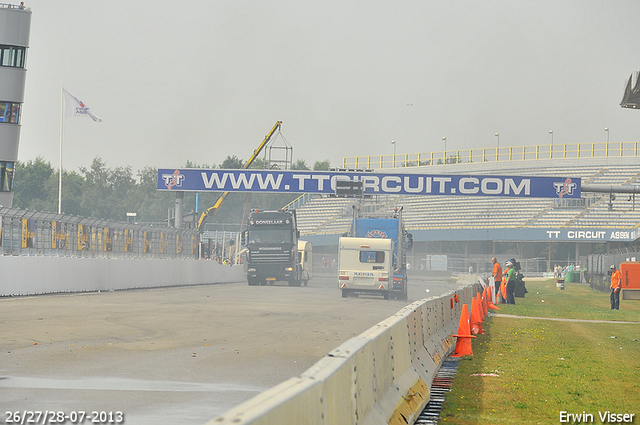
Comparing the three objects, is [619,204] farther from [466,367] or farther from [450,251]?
[466,367]

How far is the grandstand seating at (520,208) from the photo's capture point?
7819 centimetres

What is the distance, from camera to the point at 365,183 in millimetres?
51844

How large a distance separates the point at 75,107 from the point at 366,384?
4923cm

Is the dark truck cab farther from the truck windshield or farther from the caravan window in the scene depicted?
the caravan window

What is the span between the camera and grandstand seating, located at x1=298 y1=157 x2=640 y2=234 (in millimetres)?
78188

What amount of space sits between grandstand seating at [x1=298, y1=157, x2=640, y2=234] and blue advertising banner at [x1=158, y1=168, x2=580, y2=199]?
24276mm

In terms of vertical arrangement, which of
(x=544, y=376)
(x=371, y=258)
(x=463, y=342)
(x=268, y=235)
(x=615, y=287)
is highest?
(x=268, y=235)

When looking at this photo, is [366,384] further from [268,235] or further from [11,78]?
[268,235]

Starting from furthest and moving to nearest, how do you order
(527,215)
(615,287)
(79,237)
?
(527,215)
(615,287)
(79,237)

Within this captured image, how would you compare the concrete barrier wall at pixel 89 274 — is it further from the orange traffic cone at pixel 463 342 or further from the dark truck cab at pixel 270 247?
the orange traffic cone at pixel 463 342

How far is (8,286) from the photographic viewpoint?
82.5 ft

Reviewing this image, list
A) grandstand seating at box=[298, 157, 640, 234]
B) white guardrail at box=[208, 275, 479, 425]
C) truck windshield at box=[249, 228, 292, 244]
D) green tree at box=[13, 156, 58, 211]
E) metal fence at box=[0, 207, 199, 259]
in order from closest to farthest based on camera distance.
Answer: white guardrail at box=[208, 275, 479, 425] → metal fence at box=[0, 207, 199, 259] → truck windshield at box=[249, 228, 292, 244] → grandstand seating at box=[298, 157, 640, 234] → green tree at box=[13, 156, 58, 211]

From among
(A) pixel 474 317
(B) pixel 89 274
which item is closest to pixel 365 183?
(B) pixel 89 274

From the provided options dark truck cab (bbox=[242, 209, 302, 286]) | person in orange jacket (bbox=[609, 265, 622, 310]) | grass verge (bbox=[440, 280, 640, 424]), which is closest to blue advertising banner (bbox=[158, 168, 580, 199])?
dark truck cab (bbox=[242, 209, 302, 286])
